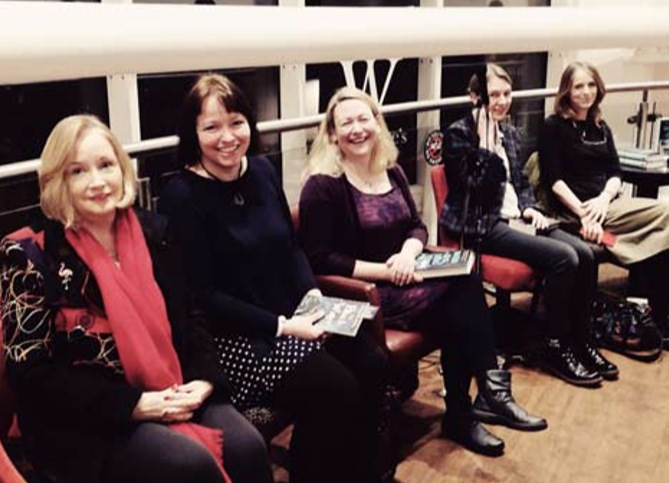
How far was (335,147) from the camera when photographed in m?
2.61

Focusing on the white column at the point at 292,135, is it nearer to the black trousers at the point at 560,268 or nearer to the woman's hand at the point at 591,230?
the black trousers at the point at 560,268

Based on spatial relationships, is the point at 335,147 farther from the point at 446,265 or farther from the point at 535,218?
the point at 535,218

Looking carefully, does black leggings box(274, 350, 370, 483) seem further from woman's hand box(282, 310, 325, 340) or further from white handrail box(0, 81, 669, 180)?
white handrail box(0, 81, 669, 180)

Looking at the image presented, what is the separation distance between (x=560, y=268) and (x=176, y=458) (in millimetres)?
1968

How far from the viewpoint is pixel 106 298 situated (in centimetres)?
162

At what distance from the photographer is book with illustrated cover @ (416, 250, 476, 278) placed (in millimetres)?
2508

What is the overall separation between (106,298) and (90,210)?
0.74 ft

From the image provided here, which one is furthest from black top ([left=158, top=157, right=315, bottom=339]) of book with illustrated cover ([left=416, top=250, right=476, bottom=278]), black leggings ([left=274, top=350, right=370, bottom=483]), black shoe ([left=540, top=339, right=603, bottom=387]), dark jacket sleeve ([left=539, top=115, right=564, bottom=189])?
dark jacket sleeve ([left=539, top=115, right=564, bottom=189])

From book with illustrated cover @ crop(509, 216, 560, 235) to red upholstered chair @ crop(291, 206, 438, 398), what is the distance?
882 millimetres

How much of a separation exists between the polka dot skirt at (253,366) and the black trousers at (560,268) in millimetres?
1359

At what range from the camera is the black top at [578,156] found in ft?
11.2

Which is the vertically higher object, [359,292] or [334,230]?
[334,230]

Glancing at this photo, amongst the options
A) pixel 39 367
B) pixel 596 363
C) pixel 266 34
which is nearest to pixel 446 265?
pixel 596 363

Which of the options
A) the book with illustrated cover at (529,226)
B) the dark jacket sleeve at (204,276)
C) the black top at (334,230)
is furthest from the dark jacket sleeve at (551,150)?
the dark jacket sleeve at (204,276)
